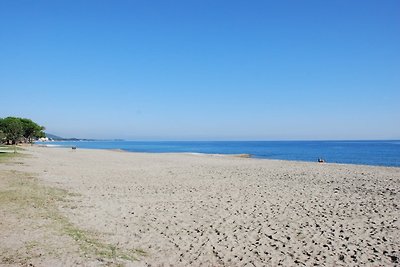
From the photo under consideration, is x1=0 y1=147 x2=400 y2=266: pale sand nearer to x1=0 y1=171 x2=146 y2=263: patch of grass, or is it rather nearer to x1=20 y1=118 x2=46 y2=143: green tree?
x1=0 y1=171 x2=146 y2=263: patch of grass

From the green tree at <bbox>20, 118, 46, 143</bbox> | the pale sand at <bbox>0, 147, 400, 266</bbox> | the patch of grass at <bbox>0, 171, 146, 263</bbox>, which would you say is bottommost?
the pale sand at <bbox>0, 147, 400, 266</bbox>

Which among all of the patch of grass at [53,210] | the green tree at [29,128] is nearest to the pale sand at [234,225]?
the patch of grass at [53,210]

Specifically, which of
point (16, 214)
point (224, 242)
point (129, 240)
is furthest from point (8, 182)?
point (224, 242)

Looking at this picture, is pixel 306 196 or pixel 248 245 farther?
pixel 306 196

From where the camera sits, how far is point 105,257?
6.85m

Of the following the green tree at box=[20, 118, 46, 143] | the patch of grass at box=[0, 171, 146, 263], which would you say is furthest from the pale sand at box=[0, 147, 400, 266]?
the green tree at box=[20, 118, 46, 143]

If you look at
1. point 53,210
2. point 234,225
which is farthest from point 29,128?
point 234,225

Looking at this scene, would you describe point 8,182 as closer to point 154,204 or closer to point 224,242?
point 154,204

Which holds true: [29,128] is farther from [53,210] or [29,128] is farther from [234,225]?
[234,225]

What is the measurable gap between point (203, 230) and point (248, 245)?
1.60 meters

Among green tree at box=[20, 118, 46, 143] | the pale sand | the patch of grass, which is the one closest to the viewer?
the pale sand

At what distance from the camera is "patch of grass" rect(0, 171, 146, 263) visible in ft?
23.4

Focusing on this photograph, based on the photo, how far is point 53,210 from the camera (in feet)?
35.3

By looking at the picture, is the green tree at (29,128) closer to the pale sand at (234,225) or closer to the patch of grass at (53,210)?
the patch of grass at (53,210)
